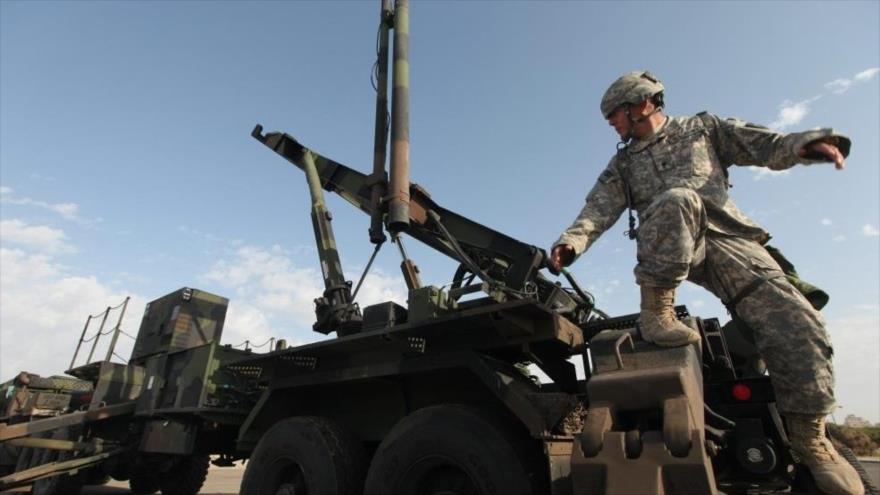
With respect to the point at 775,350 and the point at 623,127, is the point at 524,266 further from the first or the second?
the point at 775,350

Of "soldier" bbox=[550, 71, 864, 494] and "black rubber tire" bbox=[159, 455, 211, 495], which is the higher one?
"soldier" bbox=[550, 71, 864, 494]

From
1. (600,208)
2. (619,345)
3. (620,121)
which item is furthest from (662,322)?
(620,121)

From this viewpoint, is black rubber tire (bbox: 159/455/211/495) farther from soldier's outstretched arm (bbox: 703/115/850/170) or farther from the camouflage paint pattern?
soldier's outstretched arm (bbox: 703/115/850/170)

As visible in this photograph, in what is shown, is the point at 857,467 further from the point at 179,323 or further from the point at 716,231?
the point at 179,323

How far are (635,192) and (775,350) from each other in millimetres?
964

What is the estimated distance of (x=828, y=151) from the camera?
223 centimetres

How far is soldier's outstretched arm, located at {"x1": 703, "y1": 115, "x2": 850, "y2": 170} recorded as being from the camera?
2.26 meters

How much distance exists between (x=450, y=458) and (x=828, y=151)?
2.46 meters

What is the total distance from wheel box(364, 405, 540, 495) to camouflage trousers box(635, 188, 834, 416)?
136 cm

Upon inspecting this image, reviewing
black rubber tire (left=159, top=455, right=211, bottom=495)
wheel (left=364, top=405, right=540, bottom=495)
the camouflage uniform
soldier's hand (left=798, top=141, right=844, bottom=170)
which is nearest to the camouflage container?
black rubber tire (left=159, top=455, right=211, bottom=495)

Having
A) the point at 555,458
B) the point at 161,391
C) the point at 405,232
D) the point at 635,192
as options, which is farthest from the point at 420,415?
the point at 161,391

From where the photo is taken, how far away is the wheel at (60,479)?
24.5 ft

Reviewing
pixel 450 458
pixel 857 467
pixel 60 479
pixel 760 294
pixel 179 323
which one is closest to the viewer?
pixel 760 294

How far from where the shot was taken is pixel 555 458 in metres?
2.99
